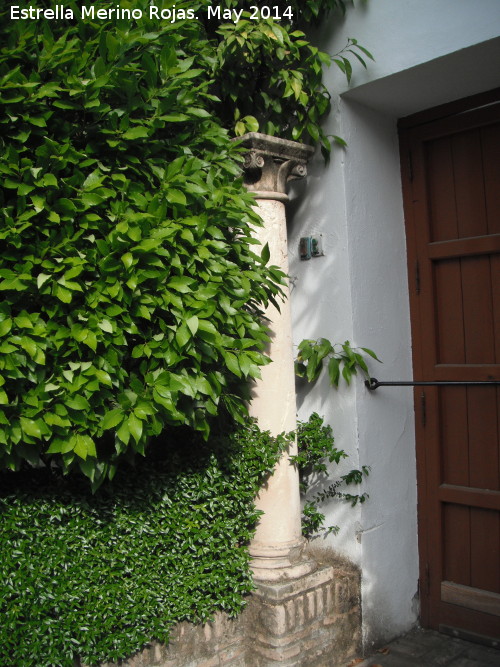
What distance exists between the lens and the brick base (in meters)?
2.90

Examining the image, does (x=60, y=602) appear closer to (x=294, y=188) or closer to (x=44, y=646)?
(x=44, y=646)

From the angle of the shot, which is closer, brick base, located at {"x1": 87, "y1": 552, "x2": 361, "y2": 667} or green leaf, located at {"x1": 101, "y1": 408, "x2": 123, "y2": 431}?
green leaf, located at {"x1": 101, "y1": 408, "x2": 123, "y2": 431}

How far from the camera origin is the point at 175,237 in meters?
2.40

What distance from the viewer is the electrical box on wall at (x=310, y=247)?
3.55 m

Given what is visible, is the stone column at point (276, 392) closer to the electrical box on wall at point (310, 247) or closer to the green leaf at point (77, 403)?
the electrical box on wall at point (310, 247)

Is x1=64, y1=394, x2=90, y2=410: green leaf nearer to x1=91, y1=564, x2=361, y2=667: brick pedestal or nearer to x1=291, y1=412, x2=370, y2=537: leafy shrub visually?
x1=91, y1=564, x2=361, y2=667: brick pedestal

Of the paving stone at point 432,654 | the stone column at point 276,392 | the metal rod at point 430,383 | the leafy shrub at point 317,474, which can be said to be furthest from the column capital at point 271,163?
the paving stone at point 432,654

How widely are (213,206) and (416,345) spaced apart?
1.70 meters

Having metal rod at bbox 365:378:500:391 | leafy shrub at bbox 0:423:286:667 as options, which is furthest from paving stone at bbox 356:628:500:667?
metal rod at bbox 365:378:500:391

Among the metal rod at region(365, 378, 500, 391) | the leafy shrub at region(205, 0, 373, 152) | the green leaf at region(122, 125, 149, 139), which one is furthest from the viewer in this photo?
the metal rod at region(365, 378, 500, 391)

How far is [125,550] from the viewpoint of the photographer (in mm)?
2615

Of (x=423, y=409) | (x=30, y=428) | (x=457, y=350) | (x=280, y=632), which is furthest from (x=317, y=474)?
(x=30, y=428)

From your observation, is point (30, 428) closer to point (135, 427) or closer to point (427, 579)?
point (135, 427)

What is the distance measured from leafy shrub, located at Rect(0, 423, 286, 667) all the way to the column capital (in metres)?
1.27
